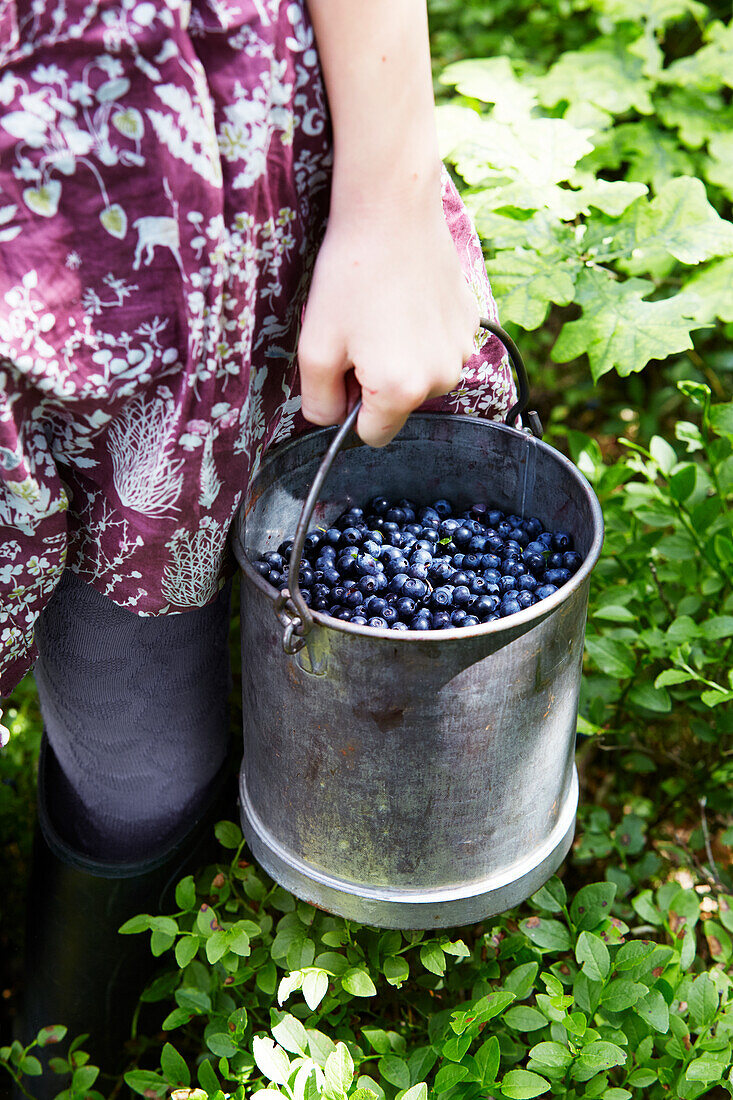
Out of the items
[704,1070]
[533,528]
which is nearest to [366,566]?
[533,528]

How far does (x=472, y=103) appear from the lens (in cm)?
211

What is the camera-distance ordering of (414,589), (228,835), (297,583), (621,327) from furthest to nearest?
(621,327) < (228,835) < (414,589) < (297,583)

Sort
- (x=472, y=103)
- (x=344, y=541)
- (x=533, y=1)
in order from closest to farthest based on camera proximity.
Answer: (x=344, y=541), (x=472, y=103), (x=533, y=1)

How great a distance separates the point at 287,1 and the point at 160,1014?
159cm

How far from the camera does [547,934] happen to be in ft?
4.50

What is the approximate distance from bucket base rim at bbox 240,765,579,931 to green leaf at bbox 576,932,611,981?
0.09m

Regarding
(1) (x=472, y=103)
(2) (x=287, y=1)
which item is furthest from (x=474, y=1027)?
(1) (x=472, y=103)

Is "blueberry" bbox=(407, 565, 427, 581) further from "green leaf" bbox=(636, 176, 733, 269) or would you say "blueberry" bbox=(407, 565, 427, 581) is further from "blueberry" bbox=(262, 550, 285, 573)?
"green leaf" bbox=(636, 176, 733, 269)

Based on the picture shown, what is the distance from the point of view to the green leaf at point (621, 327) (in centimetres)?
154

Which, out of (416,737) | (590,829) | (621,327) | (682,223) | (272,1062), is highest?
(682,223)

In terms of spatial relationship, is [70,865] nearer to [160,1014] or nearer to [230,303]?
[160,1014]

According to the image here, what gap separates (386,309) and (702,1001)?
0.99m

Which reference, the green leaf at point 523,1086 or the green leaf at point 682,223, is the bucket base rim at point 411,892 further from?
the green leaf at point 682,223

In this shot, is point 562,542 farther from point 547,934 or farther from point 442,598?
point 547,934
